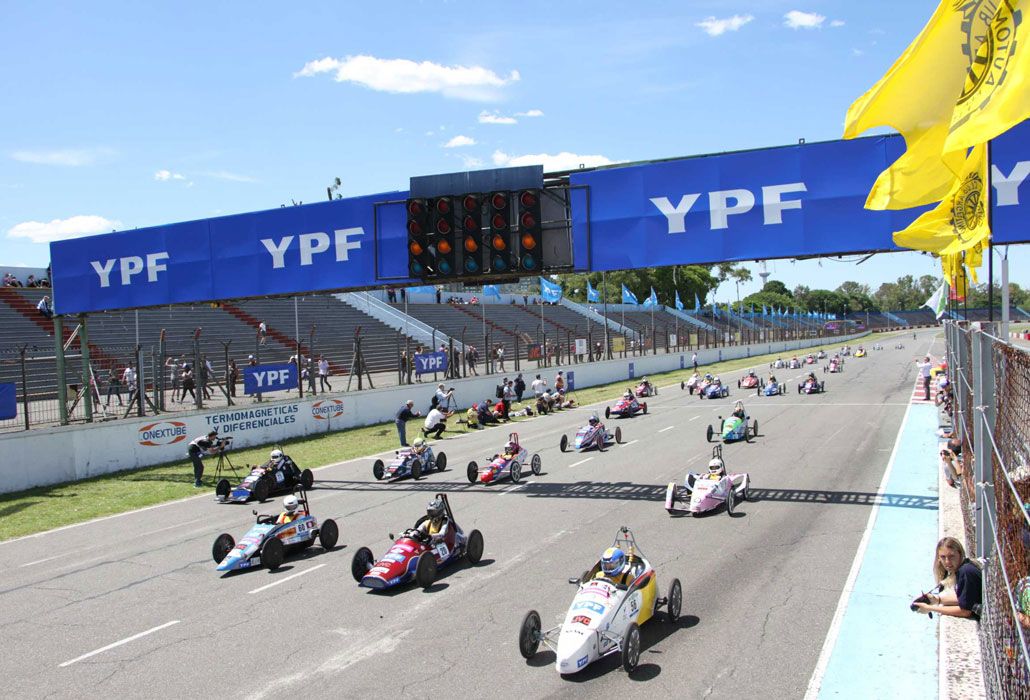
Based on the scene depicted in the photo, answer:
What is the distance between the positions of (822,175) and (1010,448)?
415 inches

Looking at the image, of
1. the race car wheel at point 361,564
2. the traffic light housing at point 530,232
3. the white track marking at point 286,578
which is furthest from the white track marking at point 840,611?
the traffic light housing at point 530,232

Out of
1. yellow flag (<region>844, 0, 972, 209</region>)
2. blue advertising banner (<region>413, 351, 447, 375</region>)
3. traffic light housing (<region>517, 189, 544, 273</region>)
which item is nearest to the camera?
yellow flag (<region>844, 0, 972, 209</region>)

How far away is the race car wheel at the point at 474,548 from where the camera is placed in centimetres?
1188

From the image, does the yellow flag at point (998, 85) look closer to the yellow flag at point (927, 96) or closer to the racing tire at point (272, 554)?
the yellow flag at point (927, 96)

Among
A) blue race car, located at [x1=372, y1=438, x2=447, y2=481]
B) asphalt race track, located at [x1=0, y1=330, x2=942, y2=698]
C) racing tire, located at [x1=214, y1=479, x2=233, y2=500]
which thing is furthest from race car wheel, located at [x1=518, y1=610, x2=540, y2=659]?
blue race car, located at [x1=372, y1=438, x2=447, y2=481]

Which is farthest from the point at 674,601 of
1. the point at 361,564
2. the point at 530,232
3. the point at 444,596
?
the point at 530,232

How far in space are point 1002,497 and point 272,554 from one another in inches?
388

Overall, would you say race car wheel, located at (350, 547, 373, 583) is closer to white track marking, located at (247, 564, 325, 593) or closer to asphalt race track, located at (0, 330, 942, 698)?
asphalt race track, located at (0, 330, 942, 698)

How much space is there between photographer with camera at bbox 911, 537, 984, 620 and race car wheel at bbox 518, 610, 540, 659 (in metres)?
3.91

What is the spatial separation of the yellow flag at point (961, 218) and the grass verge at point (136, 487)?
14.3 m

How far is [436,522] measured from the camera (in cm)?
1177

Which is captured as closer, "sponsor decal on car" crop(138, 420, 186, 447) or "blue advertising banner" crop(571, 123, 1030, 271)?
"blue advertising banner" crop(571, 123, 1030, 271)

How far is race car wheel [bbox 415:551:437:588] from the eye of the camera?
35.7ft

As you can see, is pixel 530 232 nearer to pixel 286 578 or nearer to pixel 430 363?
pixel 286 578
